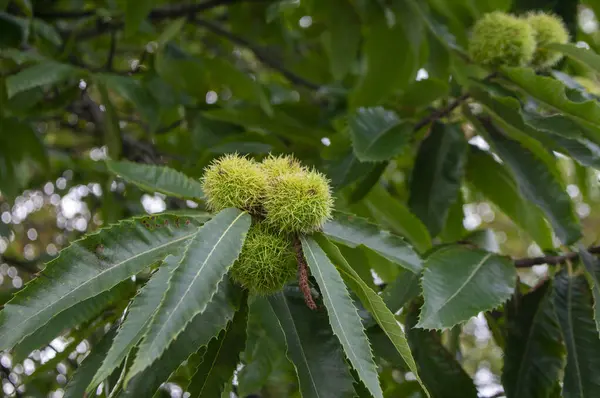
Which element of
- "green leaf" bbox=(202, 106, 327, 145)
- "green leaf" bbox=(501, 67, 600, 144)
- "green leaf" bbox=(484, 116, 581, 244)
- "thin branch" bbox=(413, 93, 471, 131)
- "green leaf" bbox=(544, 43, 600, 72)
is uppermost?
"green leaf" bbox=(544, 43, 600, 72)

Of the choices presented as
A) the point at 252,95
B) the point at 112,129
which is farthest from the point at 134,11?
the point at 252,95

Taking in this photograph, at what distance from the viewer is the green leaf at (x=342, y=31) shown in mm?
2373

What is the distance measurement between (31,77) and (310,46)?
199 cm

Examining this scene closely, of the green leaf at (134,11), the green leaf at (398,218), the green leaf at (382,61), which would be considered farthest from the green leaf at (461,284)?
the green leaf at (134,11)

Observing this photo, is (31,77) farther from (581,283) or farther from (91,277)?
(581,283)

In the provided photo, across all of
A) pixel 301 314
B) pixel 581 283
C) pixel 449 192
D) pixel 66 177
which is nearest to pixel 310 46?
pixel 66 177

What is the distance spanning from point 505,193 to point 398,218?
0.43 meters

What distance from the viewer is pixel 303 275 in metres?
0.99

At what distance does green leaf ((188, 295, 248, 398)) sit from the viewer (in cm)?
105

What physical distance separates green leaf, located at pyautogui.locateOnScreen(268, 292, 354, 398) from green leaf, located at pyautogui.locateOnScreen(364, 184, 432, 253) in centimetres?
54

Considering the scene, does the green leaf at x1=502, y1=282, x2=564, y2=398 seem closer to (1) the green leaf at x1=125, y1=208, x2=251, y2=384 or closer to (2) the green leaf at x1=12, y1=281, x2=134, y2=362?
(1) the green leaf at x1=125, y1=208, x2=251, y2=384

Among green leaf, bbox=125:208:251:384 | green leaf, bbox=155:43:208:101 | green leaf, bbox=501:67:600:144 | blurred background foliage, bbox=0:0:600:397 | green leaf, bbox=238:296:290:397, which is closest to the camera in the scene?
green leaf, bbox=125:208:251:384

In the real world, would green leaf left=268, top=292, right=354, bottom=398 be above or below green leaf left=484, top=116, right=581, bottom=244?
below

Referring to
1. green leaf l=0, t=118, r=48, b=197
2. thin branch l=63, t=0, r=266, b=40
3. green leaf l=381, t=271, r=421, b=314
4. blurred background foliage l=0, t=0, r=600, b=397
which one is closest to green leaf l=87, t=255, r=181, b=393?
blurred background foliage l=0, t=0, r=600, b=397
